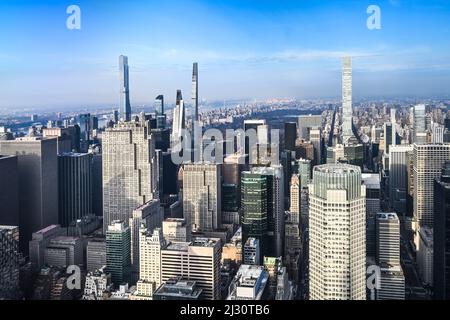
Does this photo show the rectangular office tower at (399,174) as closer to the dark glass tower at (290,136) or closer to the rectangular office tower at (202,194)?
the dark glass tower at (290,136)

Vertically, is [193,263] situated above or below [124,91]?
below

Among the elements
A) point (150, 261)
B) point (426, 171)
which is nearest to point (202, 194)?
point (150, 261)

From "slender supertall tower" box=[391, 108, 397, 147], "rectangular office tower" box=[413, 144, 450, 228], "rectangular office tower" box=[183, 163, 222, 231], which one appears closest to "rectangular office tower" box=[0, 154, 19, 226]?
"rectangular office tower" box=[183, 163, 222, 231]

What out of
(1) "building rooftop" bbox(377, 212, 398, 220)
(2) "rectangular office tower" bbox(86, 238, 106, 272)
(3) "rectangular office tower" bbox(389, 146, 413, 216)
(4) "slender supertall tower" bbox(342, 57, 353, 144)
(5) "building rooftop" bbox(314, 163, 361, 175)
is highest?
(4) "slender supertall tower" bbox(342, 57, 353, 144)

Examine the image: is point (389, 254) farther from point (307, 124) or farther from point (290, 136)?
point (290, 136)

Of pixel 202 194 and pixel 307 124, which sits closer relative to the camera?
pixel 307 124

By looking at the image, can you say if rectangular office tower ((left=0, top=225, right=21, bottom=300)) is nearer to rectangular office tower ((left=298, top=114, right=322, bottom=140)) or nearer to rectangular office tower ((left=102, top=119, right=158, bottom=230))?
rectangular office tower ((left=102, top=119, right=158, bottom=230))

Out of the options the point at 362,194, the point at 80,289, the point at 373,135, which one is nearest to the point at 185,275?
the point at 80,289
